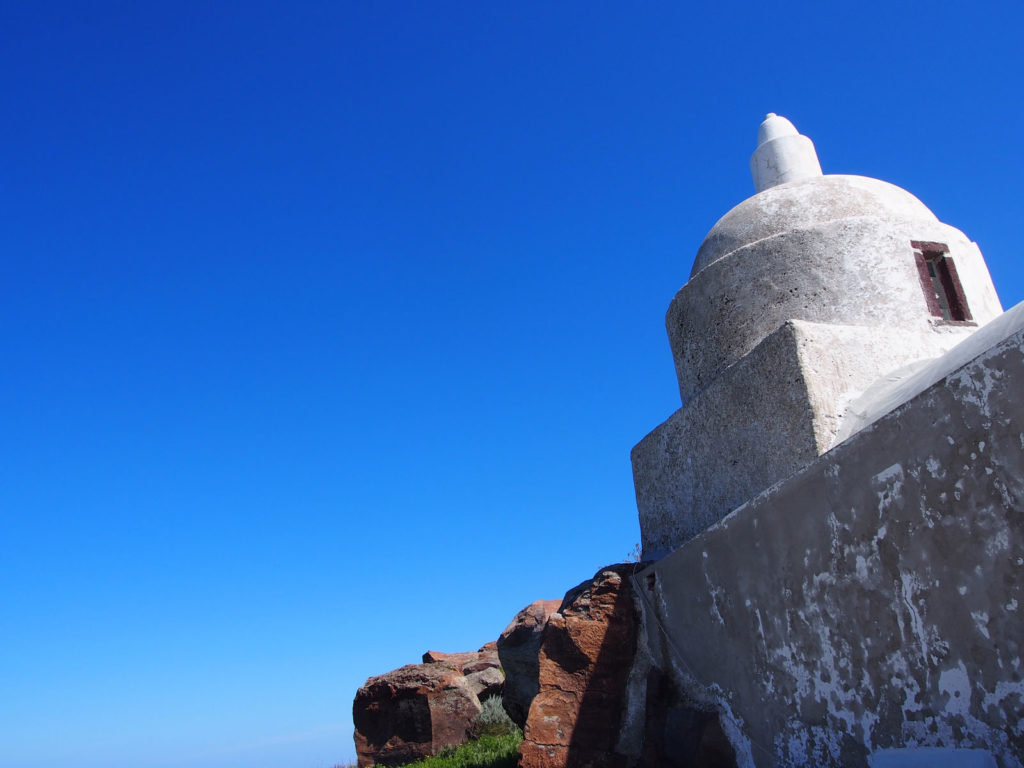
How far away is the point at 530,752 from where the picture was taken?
6.31 metres

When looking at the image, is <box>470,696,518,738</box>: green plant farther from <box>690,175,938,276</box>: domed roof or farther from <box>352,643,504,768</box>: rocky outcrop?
<box>690,175,938,276</box>: domed roof

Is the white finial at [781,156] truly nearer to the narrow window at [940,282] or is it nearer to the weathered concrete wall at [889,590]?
the narrow window at [940,282]

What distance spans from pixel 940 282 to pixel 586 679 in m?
4.38

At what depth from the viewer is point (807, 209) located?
7.12 metres

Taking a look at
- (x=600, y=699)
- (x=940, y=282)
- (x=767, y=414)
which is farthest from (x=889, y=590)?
(x=940, y=282)

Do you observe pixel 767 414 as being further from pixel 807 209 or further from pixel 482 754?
pixel 482 754

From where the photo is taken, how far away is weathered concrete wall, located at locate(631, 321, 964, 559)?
5508 mm

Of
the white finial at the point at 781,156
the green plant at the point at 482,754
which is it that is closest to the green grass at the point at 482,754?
the green plant at the point at 482,754

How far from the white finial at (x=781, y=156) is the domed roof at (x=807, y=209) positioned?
41 centimetres

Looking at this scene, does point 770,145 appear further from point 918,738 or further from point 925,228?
point 918,738

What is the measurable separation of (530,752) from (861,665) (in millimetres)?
3111

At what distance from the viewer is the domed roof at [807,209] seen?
23.1 feet

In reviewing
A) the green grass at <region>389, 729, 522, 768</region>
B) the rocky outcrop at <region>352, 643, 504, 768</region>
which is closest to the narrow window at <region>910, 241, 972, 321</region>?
the green grass at <region>389, 729, 522, 768</region>

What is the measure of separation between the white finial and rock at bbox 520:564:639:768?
418 cm
